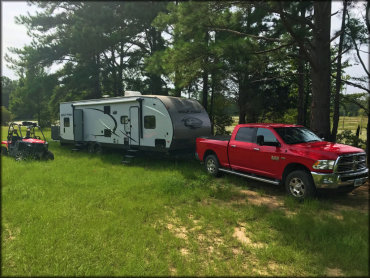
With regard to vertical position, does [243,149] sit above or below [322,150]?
below

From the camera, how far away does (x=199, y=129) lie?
11.2 m

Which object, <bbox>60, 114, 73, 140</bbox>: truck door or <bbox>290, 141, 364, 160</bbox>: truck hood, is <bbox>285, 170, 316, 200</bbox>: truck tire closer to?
<bbox>290, 141, 364, 160</bbox>: truck hood

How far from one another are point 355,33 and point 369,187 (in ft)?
13.2

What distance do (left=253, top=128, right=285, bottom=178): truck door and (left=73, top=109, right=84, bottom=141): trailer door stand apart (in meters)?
10.6

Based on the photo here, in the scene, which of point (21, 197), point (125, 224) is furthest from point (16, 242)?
point (21, 197)

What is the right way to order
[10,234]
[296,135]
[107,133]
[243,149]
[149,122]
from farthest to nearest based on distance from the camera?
[107,133] < [149,122] < [243,149] < [296,135] < [10,234]

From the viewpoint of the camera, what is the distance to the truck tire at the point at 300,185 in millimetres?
5695

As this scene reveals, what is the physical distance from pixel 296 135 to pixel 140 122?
669 cm

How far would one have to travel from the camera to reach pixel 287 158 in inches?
246

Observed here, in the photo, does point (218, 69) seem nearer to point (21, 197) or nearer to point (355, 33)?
point (355, 33)

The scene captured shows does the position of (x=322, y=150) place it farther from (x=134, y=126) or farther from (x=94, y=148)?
(x=94, y=148)

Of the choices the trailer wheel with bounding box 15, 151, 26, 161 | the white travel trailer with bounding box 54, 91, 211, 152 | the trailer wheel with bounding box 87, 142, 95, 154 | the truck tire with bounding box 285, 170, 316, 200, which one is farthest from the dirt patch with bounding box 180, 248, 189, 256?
the trailer wheel with bounding box 87, 142, 95, 154

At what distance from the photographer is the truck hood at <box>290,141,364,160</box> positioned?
200 inches

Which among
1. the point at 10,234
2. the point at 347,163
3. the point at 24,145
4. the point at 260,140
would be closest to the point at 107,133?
the point at 24,145
